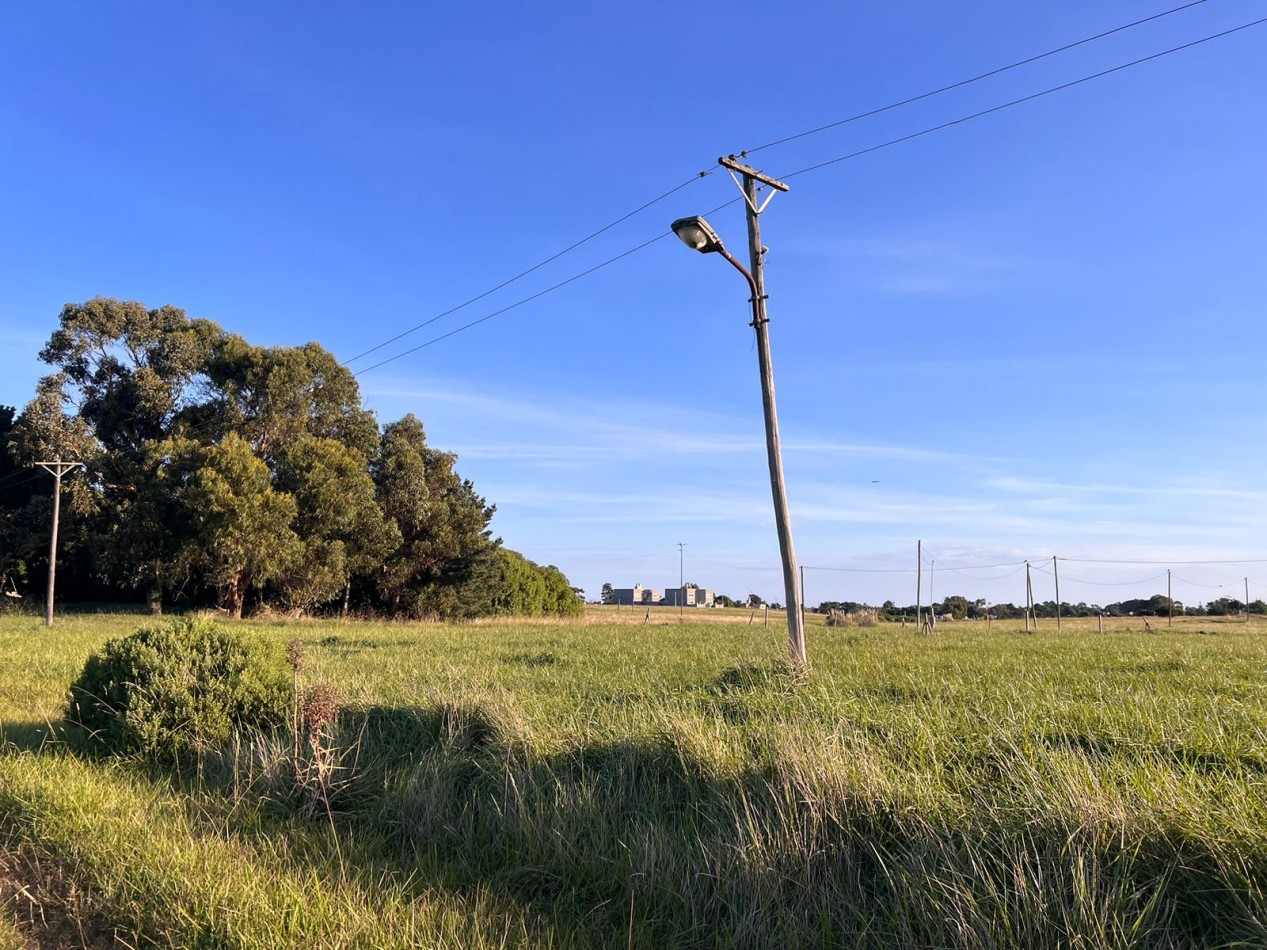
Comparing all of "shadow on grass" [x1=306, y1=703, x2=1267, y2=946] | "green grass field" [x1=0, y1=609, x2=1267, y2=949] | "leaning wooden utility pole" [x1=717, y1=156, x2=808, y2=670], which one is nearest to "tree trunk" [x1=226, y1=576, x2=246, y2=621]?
"green grass field" [x1=0, y1=609, x2=1267, y2=949]

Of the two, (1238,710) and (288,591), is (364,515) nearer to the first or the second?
(288,591)

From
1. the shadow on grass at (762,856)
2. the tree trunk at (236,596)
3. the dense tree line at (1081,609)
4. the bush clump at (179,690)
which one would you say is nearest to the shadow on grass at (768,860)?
the shadow on grass at (762,856)

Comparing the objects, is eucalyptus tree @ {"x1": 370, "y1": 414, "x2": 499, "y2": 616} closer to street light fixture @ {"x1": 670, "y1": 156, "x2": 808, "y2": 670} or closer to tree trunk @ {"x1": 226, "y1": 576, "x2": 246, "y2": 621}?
tree trunk @ {"x1": 226, "y1": 576, "x2": 246, "y2": 621}

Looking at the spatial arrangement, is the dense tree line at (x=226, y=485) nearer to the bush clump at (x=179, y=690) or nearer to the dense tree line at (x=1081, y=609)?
the bush clump at (x=179, y=690)

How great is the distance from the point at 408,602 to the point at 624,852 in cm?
4032

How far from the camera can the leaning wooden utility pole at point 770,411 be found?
10.9 metres

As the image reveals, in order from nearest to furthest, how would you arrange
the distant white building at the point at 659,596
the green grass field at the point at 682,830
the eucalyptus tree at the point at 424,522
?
1. the green grass field at the point at 682,830
2. the eucalyptus tree at the point at 424,522
3. the distant white building at the point at 659,596

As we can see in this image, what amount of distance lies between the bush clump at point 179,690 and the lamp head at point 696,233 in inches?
280

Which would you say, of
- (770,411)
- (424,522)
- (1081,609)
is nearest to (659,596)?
(1081,609)

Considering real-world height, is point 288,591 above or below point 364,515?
below

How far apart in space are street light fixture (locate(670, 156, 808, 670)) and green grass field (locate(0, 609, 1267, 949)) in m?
2.52

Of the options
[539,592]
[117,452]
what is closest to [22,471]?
[117,452]

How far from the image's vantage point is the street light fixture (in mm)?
10547

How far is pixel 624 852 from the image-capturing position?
4.70 metres
